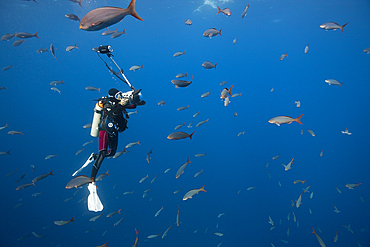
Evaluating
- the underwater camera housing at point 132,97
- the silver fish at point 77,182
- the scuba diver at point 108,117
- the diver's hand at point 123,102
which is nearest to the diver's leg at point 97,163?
the scuba diver at point 108,117

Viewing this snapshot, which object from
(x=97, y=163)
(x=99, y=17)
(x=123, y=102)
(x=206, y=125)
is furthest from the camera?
(x=206, y=125)

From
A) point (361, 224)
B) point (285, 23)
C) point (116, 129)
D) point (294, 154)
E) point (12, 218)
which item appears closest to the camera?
point (116, 129)

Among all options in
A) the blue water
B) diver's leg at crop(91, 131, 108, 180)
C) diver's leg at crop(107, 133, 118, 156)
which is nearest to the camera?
diver's leg at crop(91, 131, 108, 180)

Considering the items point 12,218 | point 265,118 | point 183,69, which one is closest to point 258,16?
point 183,69

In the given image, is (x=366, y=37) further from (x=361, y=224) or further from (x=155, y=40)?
(x=155, y=40)

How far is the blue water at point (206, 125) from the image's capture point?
12.0m

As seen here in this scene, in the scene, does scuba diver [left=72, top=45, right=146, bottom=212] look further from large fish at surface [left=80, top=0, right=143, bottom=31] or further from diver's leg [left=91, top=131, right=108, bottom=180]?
large fish at surface [left=80, top=0, right=143, bottom=31]

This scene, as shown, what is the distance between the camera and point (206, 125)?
55.0 feet

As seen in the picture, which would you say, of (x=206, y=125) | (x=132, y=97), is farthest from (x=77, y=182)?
(x=206, y=125)

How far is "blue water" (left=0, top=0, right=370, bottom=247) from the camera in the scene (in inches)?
473

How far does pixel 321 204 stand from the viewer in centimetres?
1421

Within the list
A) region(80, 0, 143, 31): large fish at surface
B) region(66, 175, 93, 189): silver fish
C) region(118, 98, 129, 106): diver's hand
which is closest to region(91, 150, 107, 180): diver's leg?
region(66, 175, 93, 189): silver fish

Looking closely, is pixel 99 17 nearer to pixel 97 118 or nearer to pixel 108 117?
pixel 108 117

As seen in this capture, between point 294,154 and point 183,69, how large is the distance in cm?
1492
